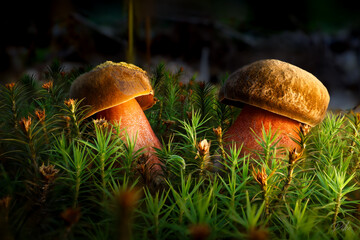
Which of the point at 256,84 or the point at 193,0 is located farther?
the point at 193,0

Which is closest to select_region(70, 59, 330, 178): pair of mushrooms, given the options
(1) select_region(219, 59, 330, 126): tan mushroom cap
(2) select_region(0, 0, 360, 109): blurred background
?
(1) select_region(219, 59, 330, 126): tan mushroom cap

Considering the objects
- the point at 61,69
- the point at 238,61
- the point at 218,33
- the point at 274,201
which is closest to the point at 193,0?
the point at 218,33

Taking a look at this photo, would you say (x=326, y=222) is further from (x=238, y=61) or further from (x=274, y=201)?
(x=238, y=61)

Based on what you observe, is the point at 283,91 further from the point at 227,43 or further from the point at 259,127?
the point at 227,43

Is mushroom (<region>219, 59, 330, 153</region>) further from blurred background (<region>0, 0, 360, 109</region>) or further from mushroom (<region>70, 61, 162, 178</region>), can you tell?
blurred background (<region>0, 0, 360, 109</region>)

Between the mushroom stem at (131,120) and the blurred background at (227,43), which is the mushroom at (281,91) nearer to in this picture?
the mushroom stem at (131,120)

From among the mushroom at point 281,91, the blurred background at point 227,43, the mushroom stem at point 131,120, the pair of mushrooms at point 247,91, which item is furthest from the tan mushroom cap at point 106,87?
the blurred background at point 227,43
